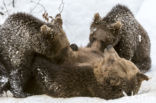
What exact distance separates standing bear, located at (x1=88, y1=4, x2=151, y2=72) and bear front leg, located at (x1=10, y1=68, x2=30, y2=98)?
2.73ft

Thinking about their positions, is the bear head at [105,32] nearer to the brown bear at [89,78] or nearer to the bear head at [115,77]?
the brown bear at [89,78]

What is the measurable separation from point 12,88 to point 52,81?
38cm

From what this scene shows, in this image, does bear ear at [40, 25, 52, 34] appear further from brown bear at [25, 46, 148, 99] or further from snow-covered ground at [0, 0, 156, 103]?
snow-covered ground at [0, 0, 156, 103]

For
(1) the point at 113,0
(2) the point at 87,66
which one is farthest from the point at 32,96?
(1) the point at 113,0

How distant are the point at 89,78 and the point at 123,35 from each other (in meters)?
0.86

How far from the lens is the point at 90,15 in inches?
269

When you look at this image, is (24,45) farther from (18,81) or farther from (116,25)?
(116,25)

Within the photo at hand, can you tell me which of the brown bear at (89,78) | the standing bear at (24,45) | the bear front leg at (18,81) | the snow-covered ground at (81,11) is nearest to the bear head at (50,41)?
the standing bear at (24,45)

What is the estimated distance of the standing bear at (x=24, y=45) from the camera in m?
3.94

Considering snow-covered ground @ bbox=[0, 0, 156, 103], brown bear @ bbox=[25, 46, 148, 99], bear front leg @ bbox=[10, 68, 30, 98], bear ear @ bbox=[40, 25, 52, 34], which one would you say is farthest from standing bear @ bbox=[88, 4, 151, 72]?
snow-covered ground @ bbox=[0, 0, 156, 103]

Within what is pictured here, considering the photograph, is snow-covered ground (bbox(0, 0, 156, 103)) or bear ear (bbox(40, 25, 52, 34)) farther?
snow-covered ground (bbox(0, 0, 156, 103))

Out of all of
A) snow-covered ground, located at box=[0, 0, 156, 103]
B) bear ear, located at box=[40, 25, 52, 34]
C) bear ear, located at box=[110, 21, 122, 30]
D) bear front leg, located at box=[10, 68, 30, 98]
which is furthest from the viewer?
snow-covered ground, located at box=[0, 0, 156, 103]

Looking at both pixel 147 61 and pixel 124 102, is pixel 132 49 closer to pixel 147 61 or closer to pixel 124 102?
pixel 147 61

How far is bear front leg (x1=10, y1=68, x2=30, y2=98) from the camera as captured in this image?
398 centimetres
